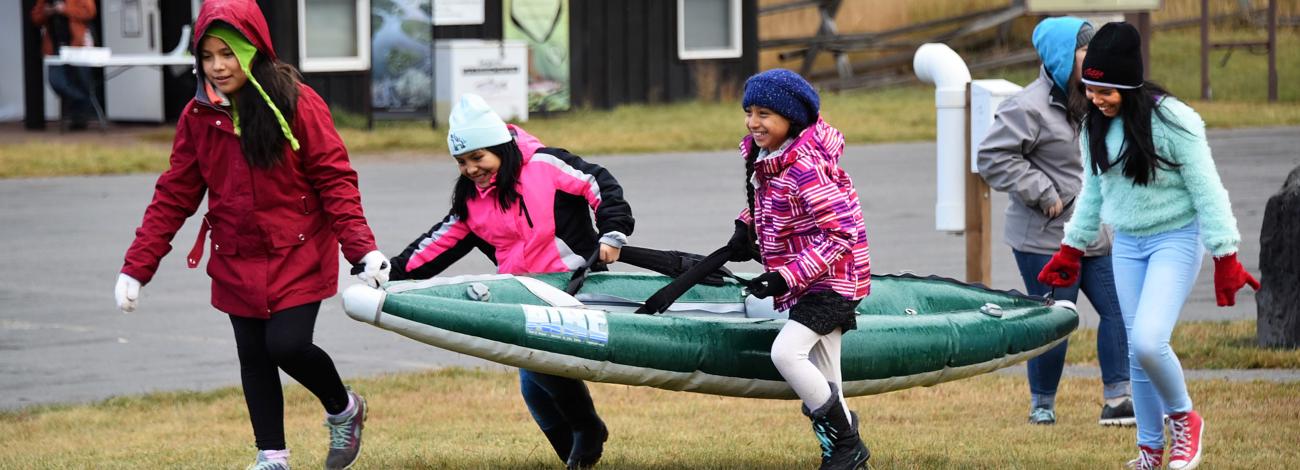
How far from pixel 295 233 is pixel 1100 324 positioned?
A: 3399 millimetres

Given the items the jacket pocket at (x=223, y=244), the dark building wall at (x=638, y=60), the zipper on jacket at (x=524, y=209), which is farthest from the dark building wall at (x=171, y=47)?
the jacket pocket at (x=223, y=244)

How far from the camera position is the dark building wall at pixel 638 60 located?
24.5 meters

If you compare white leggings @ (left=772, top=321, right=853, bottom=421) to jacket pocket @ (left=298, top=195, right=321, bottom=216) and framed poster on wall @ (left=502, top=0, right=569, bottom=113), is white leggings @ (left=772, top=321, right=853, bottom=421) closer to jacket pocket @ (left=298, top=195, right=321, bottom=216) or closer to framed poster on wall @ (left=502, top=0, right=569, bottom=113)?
jacket pocket @ (left=298, top=195, right=321, bottom=216)

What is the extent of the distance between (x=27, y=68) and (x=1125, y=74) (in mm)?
19084

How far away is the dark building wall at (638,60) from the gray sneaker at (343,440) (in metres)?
18.9

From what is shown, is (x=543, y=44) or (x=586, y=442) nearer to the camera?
(x=586, y=442)

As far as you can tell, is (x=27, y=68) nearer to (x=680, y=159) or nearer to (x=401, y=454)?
(x=680, y=159)

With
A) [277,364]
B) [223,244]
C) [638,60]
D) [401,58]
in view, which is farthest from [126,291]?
[638,60]

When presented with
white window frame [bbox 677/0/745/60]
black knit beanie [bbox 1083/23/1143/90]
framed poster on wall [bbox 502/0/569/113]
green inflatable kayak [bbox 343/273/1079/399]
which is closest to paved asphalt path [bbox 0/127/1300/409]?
green inflatable kayak [bbox 343/273/1079/399]

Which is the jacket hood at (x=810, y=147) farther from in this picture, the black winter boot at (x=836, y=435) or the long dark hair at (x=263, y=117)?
the long dark hair at (x=263, y=117)

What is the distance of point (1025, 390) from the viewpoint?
26.2 ft

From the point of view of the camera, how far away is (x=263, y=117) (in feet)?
17.0

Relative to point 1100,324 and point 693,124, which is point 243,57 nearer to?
point 1100,324

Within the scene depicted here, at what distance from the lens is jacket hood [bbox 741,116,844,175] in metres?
5.11
